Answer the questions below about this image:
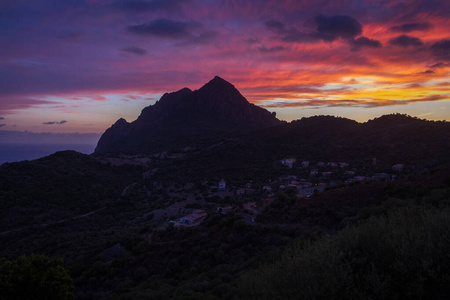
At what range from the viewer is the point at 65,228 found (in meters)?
28.7

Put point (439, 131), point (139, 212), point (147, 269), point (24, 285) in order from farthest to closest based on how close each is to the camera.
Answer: point (439, 131)
point (139, 212)
point (147, 269)
point (24, 285)

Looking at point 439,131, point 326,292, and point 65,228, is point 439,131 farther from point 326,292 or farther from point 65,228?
point 65,228

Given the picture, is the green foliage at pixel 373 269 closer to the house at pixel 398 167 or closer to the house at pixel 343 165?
the house at pixel 398 167

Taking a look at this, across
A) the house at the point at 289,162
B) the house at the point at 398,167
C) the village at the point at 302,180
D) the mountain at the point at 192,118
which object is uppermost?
the mountain at the point at 192,118

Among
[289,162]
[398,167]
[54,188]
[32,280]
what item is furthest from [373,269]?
[54,188]

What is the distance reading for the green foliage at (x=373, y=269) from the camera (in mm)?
4355

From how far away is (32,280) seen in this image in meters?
8.19

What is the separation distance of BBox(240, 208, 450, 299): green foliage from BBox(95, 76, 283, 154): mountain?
85.3 meters

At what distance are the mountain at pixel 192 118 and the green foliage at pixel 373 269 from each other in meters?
85.3

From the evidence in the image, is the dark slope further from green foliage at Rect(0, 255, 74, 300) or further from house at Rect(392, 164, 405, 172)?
house at Rect(392, 164, 405, 172)

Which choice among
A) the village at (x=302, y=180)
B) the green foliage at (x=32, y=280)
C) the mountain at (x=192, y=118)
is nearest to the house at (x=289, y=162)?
the village at (x=302, y=180)

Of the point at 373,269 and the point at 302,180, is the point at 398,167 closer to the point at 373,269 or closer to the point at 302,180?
the point at 302,180

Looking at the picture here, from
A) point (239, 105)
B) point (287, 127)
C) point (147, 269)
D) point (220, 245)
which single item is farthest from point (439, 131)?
point (239, 105)

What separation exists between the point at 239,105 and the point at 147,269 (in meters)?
111
